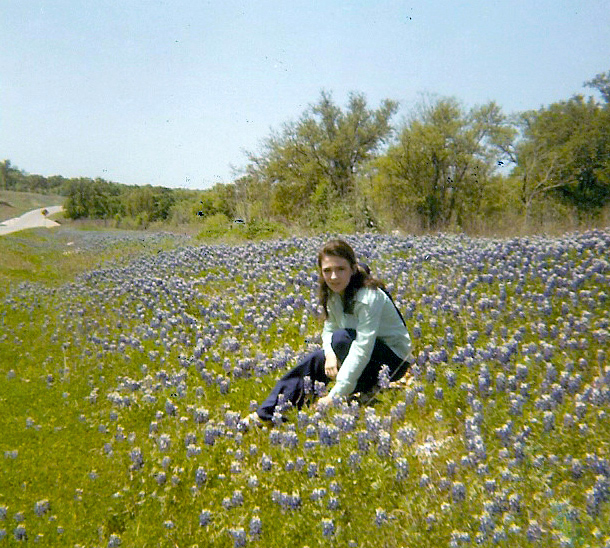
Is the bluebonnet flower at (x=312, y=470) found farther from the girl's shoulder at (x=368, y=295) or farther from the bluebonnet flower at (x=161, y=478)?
the girl's shoulder at (x=368, y=295)

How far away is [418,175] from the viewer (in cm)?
2189

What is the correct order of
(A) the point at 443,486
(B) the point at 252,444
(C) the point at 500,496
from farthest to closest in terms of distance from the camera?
(B) the point at 252,444 → (A) the point at 443,486 → (C) the point at 500,496

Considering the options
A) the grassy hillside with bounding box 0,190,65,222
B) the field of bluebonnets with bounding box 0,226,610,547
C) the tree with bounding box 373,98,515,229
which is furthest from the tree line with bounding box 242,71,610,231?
the grassy hillside with bounding box 0,190,65,222

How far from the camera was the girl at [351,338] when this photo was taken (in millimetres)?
4320

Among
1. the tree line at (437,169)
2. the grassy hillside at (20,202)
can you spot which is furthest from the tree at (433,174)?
the grassy hillside at (20,202)

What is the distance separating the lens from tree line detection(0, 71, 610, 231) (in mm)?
21516

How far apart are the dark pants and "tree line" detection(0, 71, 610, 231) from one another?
39.6 ft

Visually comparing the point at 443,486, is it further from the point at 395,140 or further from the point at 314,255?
the point at 395,140

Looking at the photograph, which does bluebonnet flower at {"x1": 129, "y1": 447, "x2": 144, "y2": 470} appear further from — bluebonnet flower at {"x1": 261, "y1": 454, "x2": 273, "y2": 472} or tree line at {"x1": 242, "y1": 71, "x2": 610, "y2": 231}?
tree line at {"x1": 242, "y1": 71, "x2": 610, "y2": 231}

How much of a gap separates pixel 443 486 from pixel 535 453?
1.92ft

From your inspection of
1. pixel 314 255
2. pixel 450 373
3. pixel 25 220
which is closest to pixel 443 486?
pixel 450 373

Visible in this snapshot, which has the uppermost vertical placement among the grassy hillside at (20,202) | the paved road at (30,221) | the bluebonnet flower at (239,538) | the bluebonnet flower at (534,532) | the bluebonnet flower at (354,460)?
the bluebonnet flower at (534,532)

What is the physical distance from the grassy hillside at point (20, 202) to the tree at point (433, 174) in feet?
83.4

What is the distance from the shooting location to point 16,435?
478cm
